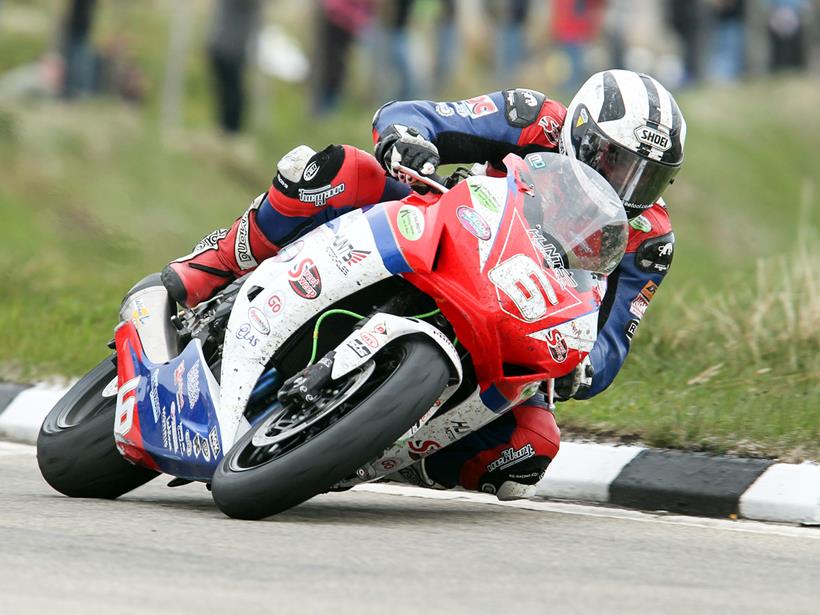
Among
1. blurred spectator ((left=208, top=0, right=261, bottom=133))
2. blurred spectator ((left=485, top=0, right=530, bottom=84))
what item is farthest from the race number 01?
blurred spectator ((left=485, top=0, right=530, bottom=84))

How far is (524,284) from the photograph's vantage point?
4480 mm

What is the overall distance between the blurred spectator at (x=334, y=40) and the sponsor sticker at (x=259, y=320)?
9.30 meters

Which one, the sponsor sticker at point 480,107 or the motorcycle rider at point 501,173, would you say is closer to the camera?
the motorcycle rider at point 501,173

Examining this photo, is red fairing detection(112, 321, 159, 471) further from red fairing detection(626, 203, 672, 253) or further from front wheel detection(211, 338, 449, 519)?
red fairing detection(626, 203, 672, 253)

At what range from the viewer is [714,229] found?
52.2 ft

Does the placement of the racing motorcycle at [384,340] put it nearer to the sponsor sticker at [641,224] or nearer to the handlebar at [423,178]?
the handlebar at [423,178]

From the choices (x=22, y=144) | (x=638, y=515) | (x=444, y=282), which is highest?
(x=22, y=144)

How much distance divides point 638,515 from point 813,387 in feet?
5.86

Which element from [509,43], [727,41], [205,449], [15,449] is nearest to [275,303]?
[205,449]

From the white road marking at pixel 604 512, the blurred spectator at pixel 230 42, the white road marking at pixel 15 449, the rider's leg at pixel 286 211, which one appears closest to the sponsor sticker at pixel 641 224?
the rider's leg at pixel 286 211

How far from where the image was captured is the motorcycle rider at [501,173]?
4.97 m

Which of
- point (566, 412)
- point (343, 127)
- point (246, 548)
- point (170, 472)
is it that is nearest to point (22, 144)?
point (343, 127)

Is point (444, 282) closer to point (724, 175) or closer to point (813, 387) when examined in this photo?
point (813, 387)

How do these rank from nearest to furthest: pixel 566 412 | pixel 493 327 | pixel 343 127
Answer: pixel 493 327, pixel 566 412, pixel 343 127
